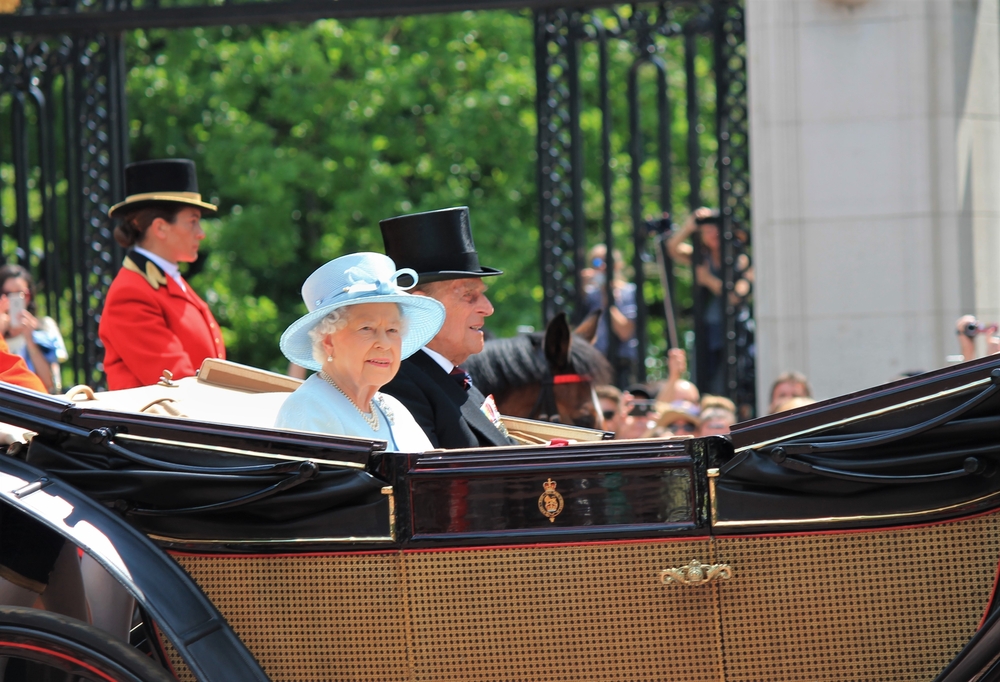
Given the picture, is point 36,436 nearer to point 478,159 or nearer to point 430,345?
point 430,345

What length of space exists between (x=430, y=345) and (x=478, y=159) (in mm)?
A: 10005

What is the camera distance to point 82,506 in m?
2.70

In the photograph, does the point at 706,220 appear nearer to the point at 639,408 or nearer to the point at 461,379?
the point at 639,408

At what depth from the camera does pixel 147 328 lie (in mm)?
4598

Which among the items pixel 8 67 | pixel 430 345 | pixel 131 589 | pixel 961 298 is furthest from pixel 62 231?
pixel 131 589

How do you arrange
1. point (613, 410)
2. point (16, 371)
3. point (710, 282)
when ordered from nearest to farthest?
point (16, 371), point (613, 410), point (710, 282)

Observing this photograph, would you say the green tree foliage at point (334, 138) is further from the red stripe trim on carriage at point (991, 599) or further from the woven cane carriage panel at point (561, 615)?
the red stripe trim on carriage at point (991, 599)

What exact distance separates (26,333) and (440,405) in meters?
3.78

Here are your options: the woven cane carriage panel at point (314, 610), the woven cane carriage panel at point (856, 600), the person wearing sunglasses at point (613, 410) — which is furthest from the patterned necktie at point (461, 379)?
the person wearing sunglasses at point (613, 410)

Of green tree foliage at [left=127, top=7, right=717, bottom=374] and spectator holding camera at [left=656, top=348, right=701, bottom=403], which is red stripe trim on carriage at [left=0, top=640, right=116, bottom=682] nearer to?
spectator holding camera at [left=656, top=348, right=701, bottom=403]

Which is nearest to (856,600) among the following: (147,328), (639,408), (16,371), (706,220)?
(16,371)

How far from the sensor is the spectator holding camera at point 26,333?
6426 millimetres

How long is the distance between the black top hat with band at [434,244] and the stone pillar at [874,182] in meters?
3.28

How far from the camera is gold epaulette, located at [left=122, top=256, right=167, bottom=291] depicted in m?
4.68
